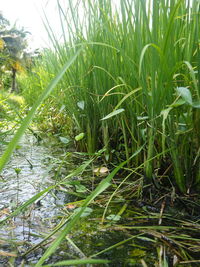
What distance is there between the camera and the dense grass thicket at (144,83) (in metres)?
0.69

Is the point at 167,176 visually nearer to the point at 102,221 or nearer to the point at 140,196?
the point at 140,196

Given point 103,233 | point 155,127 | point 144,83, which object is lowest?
point 103,233

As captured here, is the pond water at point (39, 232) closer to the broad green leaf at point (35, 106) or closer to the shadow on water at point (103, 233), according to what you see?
the shadow on water at point (103, 233)

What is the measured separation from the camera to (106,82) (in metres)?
1.13

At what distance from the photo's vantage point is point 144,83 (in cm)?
75

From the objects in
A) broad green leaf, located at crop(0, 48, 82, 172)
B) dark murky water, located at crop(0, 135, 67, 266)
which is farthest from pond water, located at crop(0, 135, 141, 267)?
broad green leaf, located at crop(0, 48, 82, 172)

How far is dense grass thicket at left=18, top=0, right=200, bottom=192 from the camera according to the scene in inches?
27.4

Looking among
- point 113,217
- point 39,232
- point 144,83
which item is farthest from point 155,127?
point 39,232

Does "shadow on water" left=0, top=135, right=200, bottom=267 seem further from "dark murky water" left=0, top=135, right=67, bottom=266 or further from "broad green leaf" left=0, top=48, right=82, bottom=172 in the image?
"broad green leaf" left=0, top=48, right=82, bottom=172

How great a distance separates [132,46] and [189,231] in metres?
0.68

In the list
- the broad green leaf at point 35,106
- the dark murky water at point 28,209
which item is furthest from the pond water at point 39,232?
the broad green leaf at point 35,106

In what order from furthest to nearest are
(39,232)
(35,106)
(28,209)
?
1. (28,209)
2. (39,232)
3. (35,106)

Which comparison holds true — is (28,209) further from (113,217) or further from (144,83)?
(144,83)

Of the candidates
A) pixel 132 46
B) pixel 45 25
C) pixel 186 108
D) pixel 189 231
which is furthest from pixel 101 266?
pixel 45 25
